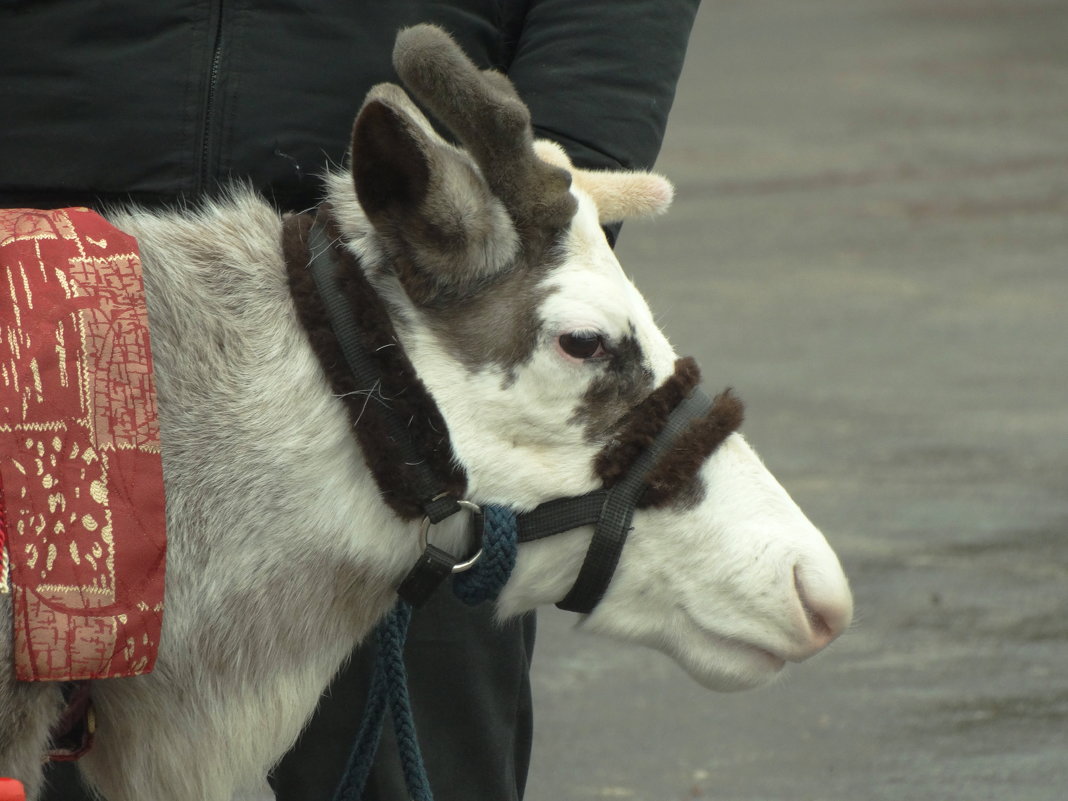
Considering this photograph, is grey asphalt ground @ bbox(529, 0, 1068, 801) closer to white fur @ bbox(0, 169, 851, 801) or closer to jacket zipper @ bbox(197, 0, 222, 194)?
white fur @ bbox(0, 169, 851, 801)

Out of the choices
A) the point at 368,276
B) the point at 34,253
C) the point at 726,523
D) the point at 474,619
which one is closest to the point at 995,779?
the point at 474,619

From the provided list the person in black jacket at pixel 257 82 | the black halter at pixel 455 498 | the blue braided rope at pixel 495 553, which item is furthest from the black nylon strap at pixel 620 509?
the person in black jacket at pixel 257 82

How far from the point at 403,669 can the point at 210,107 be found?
103 cm

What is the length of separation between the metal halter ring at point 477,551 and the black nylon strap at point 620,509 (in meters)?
0.18

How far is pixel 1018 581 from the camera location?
582cm

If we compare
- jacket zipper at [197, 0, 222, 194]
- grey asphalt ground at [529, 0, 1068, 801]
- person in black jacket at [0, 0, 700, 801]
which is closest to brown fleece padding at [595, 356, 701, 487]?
person in black jacket at [0, 0, 700, 801]

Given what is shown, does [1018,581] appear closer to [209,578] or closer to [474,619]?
[474,619]

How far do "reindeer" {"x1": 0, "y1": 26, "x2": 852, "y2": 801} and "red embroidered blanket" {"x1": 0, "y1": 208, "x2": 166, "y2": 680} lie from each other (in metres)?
0.13

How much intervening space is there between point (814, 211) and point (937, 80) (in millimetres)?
4964

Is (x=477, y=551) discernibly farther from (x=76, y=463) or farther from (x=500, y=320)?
(x=76, y=463)

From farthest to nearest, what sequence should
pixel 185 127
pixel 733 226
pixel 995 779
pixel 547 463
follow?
pixel 733 226, pixel 995 779, pixel 185 127, pixel 547 463

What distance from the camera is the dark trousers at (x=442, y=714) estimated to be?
3.25 meters

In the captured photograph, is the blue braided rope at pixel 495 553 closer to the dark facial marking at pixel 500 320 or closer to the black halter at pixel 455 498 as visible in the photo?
the black halter at pixel 455 498

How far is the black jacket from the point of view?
112 inches
